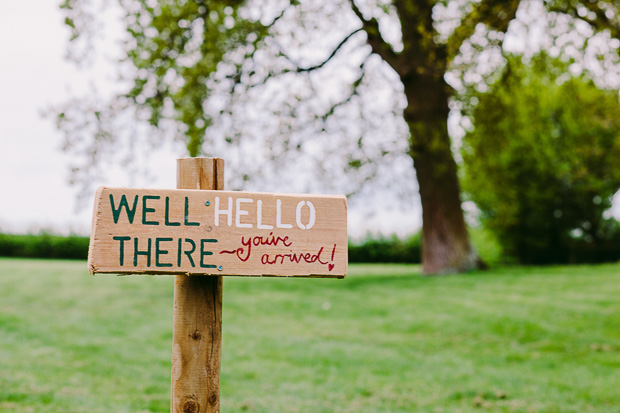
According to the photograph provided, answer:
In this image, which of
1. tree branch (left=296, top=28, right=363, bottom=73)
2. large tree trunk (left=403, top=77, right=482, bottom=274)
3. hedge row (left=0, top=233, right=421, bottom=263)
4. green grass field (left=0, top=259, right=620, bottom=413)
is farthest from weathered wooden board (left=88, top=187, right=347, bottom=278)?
hedge row (left=0, top=233, right=421, bottom=263)

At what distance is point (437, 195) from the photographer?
51.4 ft

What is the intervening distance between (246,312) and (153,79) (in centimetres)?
663

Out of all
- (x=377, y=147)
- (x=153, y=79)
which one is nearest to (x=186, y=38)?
(x=153, y=79)

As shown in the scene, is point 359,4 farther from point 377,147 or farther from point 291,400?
point 291,400

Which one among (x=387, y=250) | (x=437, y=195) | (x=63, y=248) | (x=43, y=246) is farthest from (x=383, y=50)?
(x=43, y=246)

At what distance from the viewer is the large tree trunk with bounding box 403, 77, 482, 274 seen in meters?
15.0

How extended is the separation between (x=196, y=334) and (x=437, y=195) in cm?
1361

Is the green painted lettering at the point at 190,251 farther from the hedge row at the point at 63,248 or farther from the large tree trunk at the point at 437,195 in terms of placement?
the hedge row at the point at 63,248

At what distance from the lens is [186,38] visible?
13.9m

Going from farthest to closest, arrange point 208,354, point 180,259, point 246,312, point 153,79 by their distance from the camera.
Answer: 1. point 153,79
2. point 246,312
3. point 208,354
4. point 180,259

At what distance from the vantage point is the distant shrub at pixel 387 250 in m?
24.1

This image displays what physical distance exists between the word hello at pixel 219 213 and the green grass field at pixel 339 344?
334 cm

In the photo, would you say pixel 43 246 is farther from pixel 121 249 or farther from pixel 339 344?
pixel 121 249

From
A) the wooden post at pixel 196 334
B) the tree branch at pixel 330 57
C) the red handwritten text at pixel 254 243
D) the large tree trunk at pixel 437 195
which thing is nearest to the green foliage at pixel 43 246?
the tree branch at pixel 330 57
